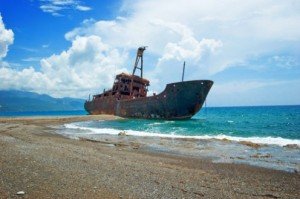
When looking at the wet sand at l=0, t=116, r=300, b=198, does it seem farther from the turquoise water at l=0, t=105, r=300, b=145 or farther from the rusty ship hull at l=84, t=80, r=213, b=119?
the rusty ship hull at l=84, t=80, r=213, b=119

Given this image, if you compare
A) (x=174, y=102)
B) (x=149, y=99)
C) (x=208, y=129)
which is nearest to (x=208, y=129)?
(x=208, y=129)

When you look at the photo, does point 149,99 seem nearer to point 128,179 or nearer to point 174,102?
point 174,102

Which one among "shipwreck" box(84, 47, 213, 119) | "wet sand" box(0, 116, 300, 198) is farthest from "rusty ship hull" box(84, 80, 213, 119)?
"wet sand" box(0, 116, 300, 198)

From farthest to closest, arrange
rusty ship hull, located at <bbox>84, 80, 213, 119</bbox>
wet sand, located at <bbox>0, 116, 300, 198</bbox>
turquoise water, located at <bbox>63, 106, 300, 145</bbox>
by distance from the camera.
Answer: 1. rusty ship hull, located at <bbox>84, 80, 213, 119</bbox>
2. turquoise water, located at <bbox>63, 106, 300, 145</bbox>
3. wet sand, located at <bbox>0, 116, 300, 198</bbox>

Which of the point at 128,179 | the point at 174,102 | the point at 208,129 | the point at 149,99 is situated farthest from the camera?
the point at 149,99

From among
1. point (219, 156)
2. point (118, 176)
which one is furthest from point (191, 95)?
point (118, 176)

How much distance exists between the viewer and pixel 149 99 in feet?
137

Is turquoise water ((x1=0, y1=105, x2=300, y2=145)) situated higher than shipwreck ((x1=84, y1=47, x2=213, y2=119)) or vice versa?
shipwreck ((x1=84, y1=47, x2=213, y2=119))

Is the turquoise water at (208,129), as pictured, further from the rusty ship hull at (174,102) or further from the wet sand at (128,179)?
the wet sand at (128,179)

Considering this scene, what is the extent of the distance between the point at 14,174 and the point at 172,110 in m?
33.2

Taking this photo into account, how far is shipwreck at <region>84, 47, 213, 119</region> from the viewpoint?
38062mm

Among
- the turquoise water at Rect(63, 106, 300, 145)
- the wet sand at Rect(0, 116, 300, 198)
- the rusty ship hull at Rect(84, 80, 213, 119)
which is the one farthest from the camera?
the rusty ship hull at Rect(84, 80, 213, 119)

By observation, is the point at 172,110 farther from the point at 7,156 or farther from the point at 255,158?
the point at 7,156

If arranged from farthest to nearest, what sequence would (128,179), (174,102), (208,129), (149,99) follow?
(149,99), (174,102), (208,129), (128,179)
